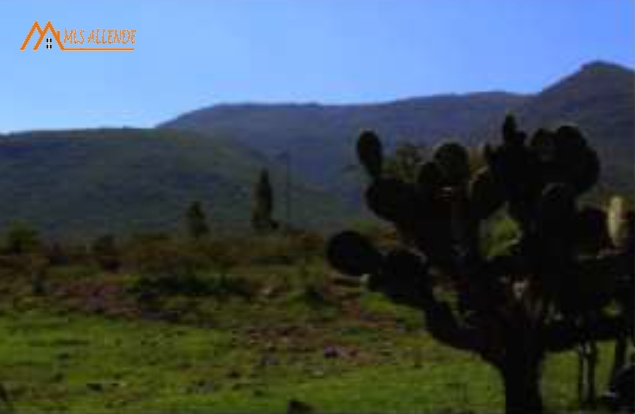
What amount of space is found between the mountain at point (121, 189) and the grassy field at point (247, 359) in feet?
313

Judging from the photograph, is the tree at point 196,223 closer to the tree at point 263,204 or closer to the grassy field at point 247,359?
the tree at point 263,204

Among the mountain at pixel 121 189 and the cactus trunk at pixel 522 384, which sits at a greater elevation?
the mountain at pixel 121 189

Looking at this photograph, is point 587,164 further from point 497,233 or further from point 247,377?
point 247,377

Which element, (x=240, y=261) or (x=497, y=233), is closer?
(x=497, y=233)

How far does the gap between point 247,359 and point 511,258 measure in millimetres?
13854

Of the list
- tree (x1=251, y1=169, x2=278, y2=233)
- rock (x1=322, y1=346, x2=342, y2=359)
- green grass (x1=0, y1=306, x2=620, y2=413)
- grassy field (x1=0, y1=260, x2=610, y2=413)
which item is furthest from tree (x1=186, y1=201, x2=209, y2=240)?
rock (x1=322, y1=346, x2=342, y2=359)

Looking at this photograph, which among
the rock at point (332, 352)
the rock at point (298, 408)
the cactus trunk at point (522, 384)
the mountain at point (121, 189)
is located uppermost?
the mountain at point (121, 189)

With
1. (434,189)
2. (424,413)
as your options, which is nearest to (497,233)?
(424,413)

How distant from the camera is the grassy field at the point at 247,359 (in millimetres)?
21250

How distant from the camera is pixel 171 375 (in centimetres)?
2631

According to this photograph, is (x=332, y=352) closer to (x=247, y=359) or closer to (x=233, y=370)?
(x=247, y=359)

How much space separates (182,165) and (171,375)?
15797cm

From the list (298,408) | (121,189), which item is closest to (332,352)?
(298,408)

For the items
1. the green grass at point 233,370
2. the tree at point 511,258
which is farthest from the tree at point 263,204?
the tree at point 511,258
